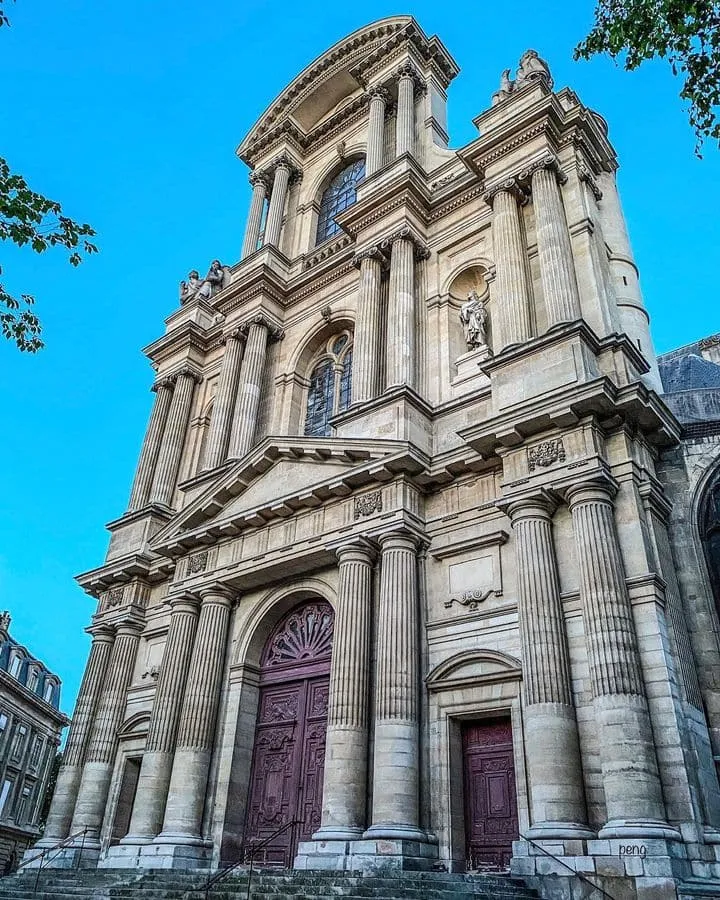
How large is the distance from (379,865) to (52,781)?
2011 inches

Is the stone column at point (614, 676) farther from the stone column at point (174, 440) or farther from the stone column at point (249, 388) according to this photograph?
the stone column at point (174, 440)

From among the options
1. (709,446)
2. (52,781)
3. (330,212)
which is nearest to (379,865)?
(709,446)

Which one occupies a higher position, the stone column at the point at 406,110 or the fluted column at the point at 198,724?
the stone column at the point at 406,110

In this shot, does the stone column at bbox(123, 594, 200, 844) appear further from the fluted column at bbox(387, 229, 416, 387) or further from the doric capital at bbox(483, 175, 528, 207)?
the doric capital at bbox(483, 175, 528, 207)

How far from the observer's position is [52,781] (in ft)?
177

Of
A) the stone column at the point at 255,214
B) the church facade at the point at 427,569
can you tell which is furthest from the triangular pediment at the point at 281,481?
the stone column at the point at 255,214

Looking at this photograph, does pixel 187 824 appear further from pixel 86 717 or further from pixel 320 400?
pixel 320 400

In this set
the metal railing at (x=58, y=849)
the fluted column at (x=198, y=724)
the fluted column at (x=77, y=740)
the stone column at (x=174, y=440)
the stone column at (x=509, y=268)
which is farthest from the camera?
the stone column at (x=174, y=440)

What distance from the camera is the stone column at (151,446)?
22.4 metres

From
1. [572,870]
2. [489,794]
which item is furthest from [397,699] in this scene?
[572,870]

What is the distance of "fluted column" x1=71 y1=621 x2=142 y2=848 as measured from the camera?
17.4 m

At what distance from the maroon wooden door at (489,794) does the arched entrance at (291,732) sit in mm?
3189

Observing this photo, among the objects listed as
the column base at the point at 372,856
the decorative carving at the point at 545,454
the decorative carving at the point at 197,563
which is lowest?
the column base at the point at 372,856

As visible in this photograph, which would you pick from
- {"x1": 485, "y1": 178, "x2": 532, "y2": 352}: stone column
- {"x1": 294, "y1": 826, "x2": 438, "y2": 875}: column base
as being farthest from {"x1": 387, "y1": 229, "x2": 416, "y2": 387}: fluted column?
{"x1": 294, "y1": 826, "x2": 438, "y2": 875}: column base
